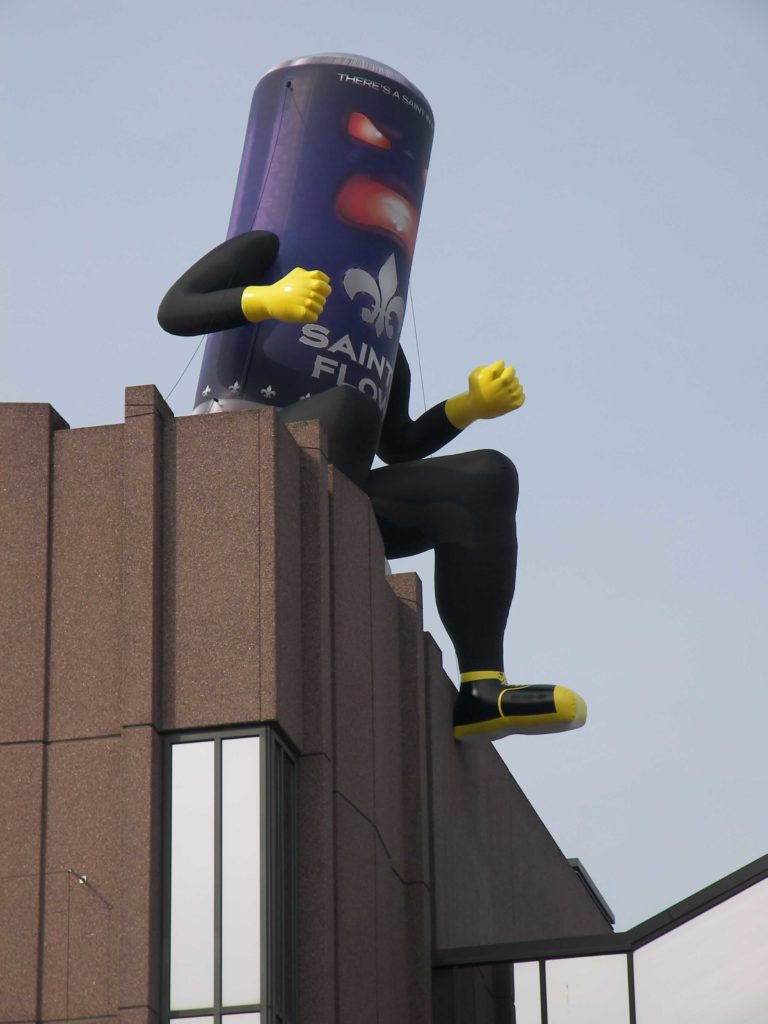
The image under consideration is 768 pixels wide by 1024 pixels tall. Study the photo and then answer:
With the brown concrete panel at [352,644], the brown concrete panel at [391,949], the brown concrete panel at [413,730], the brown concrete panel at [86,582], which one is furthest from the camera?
the brown concrete panel at [413,730]

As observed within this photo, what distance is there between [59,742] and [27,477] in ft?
5.08

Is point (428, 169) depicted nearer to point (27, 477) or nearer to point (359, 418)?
point (359, 418)

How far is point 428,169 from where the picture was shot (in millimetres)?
15062

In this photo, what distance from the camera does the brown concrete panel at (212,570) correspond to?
461 inches

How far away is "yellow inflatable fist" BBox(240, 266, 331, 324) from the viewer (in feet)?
44.0

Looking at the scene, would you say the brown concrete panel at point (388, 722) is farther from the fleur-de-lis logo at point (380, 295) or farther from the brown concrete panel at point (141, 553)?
the brown concrete panel at point (141, 553)

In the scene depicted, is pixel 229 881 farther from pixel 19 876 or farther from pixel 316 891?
pixel 19 876

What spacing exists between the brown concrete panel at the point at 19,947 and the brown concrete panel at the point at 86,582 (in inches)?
33.5

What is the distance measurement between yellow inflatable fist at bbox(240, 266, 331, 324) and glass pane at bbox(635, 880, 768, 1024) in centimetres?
429

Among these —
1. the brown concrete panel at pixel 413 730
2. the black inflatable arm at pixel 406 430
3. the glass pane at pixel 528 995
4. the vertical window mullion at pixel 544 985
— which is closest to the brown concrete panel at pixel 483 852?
the brown concrete panel at pixel 413 730

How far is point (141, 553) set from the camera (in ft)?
39.5

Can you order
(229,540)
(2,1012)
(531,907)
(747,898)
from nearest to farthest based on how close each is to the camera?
(2,1012) → (229,540) → (747,898) → (531,907)

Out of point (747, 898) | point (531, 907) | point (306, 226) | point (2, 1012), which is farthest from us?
point (531, 907)

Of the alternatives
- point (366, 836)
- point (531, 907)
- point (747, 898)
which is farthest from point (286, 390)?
point (531, 907)
